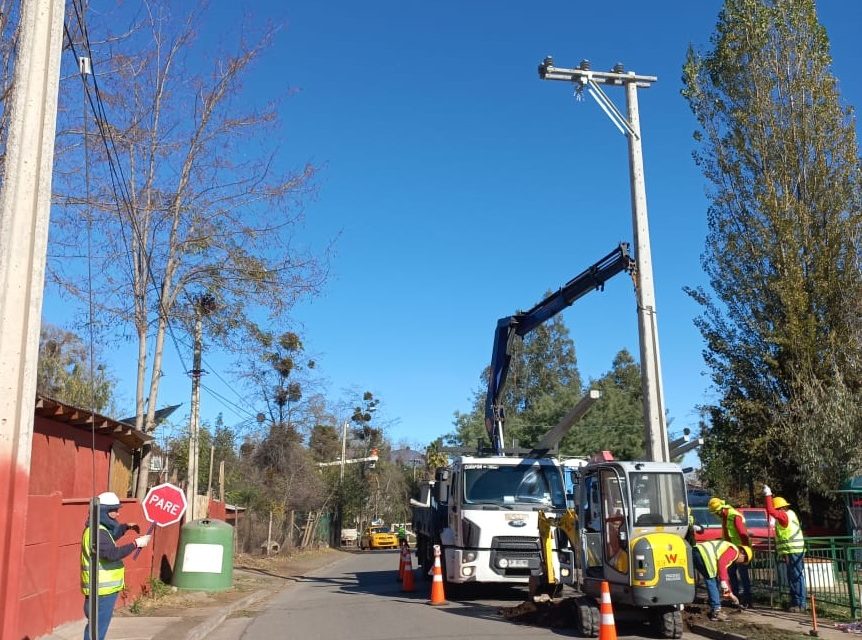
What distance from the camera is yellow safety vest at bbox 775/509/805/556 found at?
11805 mm

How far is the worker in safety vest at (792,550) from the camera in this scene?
38.8 feet

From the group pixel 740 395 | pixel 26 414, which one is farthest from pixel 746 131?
pixel 26 414

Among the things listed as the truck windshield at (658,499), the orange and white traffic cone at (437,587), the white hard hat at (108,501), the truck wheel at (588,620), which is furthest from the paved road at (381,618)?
the white hard hat at (108,501)

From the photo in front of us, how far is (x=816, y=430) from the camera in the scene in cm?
2034

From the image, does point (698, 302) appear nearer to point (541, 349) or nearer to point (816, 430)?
point (816, 430)

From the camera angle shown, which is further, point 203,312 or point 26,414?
point 203,312

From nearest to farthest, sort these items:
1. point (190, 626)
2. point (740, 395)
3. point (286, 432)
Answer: point (190, 626)
point (740, 395)
point (286, 432)

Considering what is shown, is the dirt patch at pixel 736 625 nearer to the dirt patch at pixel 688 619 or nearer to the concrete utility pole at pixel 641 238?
the dirt patch at pixel 688 619

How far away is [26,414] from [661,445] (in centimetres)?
985

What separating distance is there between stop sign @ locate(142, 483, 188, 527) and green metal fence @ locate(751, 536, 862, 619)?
8.94 metres

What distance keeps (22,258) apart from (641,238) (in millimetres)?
10511

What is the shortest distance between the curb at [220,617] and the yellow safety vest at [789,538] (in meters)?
8.81

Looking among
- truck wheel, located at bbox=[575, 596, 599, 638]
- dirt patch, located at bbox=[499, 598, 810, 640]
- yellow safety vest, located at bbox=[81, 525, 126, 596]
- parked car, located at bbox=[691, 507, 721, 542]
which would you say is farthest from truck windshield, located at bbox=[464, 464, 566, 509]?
yellow safety vest, located at bbox=[81, 525, 126, 596]

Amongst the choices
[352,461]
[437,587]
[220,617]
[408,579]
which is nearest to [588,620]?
[437,587]
